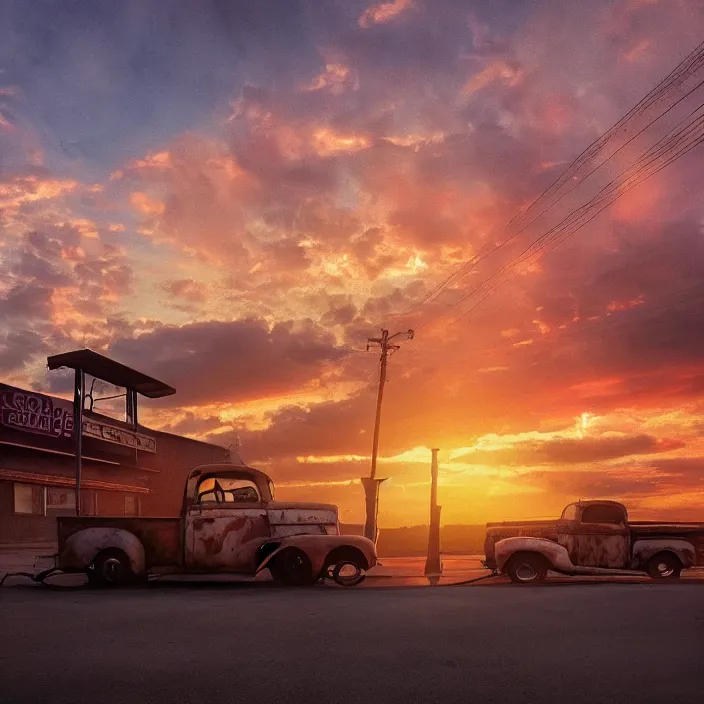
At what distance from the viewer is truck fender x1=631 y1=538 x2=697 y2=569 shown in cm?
1930

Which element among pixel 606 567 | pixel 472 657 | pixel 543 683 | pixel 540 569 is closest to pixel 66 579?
pixel 540 569

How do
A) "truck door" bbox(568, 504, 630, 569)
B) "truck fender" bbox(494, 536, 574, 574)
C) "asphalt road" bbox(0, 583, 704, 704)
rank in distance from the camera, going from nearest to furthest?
"asphalt road" bbox(0, 583, 704, 704), "truck fender" bbox(494, 536, 574, 574), "truck door" bbox(568, 504, 630, 569)

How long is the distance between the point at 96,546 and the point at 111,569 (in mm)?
Answer: 552

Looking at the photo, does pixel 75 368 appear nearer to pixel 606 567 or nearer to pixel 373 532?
pixel 373 532

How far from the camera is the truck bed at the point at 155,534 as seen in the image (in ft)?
56.6

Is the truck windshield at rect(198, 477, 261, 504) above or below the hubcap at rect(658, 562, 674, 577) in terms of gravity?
above

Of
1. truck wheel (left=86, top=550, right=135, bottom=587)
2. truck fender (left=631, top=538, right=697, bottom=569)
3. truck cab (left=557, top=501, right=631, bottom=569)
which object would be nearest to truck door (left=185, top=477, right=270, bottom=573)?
truck wheel (left=86, top=550, right=135, bottom=587)

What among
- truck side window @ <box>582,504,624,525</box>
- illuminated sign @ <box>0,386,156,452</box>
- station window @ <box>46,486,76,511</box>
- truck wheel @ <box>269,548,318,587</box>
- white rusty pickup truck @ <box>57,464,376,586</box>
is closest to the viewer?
truck wheel @ <box>269,548,318,587</box>

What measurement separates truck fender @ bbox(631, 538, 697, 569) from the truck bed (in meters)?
10.3

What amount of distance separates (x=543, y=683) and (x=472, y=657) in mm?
1198

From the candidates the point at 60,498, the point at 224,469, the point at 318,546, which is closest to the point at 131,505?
the point at 60,498

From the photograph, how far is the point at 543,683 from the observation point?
717 cm

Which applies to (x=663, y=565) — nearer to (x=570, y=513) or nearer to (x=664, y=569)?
(x=664, y=569)

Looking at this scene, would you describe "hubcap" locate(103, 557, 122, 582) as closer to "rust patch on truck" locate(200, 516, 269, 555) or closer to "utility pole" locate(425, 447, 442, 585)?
"rust patch on truck" locate(200, 516, 269, 555)
